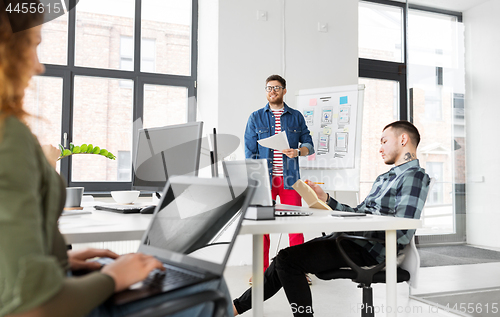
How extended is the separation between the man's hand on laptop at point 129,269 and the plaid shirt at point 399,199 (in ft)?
3.71

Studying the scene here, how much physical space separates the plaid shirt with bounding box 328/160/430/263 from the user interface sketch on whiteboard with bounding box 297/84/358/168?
1919 mm

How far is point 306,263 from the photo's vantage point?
1726mm

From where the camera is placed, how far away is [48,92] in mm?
3949

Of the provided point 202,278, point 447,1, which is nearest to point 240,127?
point 447,1

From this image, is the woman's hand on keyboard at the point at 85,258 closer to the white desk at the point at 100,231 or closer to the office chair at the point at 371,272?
the white desk at the point at 100,231

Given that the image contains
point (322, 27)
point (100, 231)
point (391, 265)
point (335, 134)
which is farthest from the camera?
point (322, 27)

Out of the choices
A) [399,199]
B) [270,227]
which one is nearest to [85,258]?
[270,227]

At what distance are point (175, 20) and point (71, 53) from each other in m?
1.13

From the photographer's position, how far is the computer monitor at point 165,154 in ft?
5.28

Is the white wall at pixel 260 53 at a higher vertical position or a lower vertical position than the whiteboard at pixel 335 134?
higher

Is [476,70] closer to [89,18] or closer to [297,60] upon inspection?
[297,60]

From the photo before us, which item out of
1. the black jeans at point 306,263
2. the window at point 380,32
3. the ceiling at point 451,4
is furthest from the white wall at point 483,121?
the window at point 380,32

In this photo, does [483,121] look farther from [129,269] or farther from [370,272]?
[129,269]

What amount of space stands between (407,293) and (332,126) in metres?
1.65
